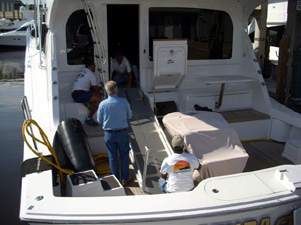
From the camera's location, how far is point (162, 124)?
18.3 feet

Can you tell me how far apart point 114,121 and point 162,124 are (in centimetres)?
188

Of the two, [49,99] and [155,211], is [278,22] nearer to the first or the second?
[49,99]

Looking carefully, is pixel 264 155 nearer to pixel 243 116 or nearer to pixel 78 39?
pixel 243 116

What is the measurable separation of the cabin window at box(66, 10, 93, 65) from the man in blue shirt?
1.77 meters

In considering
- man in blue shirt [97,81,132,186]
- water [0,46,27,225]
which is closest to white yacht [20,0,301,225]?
man in blue shirt [97,81,132,186]

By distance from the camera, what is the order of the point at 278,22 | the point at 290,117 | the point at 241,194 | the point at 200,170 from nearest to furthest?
the point at 241,194 < the point at 200,170 < the point at 290,117 < the point at 278,22

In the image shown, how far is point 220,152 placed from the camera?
12.9 feet

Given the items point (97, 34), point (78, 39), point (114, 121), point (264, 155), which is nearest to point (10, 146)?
point (78, 39)

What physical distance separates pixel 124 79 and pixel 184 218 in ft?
13.3

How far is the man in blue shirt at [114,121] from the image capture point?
380 cm

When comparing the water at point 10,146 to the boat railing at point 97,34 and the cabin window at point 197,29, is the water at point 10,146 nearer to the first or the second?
the boat railing at point 97,34

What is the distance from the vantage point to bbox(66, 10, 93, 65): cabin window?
5.28 metres

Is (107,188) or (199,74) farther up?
(199,74)

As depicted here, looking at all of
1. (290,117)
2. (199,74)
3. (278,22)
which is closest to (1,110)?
(199,74)
